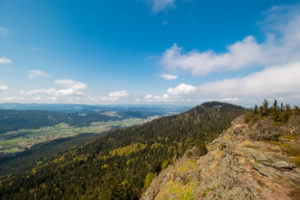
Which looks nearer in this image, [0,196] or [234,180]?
[234,180]

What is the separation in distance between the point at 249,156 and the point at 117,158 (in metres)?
183

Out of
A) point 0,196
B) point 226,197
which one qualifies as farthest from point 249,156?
point 0,196

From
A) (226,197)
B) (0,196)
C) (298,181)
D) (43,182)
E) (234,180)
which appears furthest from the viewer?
(43,182)

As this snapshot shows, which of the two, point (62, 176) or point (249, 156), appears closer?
point (249, 156)

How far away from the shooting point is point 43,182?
495ft

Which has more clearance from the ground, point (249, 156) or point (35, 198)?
point (249, 156)

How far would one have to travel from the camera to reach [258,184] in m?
19.9

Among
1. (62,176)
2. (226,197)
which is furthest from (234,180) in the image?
(62,176)

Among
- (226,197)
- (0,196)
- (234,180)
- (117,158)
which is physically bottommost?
(0,196)

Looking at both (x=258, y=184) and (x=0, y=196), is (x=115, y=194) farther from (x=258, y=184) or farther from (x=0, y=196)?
(x=0, y=196)

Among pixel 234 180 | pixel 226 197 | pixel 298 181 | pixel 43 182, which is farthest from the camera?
pixel 43 182

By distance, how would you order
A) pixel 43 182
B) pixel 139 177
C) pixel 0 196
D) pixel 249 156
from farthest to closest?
pixel 43 182 → pixel 0 196 → pixel 139 177 → pixel 249 156

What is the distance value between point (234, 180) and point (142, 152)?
176 metres

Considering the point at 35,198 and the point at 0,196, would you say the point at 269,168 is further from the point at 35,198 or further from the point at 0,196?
the point at 0,196
